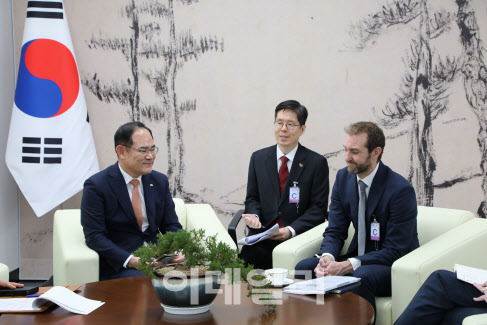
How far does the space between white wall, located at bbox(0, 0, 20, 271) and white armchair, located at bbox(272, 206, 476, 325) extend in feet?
9.89

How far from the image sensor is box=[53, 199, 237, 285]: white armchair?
3.60 m

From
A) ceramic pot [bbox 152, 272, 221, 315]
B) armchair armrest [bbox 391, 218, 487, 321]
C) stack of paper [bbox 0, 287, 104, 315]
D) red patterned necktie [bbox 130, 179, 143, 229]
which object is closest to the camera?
ceramic pot [bbox 152, 272, 221, 315]

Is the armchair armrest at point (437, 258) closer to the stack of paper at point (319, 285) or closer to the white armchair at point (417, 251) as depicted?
the white armchair at point (417, 251)

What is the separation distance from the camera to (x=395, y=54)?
5.59m

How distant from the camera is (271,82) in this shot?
569 centimetres

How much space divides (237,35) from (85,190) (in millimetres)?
2492

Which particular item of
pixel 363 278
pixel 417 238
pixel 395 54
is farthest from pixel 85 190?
pixel 395 54

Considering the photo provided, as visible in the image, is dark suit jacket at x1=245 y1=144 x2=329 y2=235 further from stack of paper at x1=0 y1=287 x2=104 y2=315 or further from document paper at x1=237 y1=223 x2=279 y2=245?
stack of paper at x1=0 y1=287 x2=104 y2=315

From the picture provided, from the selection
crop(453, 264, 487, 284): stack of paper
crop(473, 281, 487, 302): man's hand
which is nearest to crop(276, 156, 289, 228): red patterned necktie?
crop(453, 264, 487, 284): stack of paper

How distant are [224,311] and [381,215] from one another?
153cm

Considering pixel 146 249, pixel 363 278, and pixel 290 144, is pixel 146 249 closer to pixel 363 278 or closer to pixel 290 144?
pixel 363 278

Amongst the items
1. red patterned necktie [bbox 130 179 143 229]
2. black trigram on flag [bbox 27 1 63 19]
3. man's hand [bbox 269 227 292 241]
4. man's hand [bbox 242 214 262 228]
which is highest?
black trigram on flag [bbox 27 1 63 19]

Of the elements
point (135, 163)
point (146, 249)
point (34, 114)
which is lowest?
point (146, 249)

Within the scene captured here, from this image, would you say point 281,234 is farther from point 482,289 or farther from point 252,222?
point 482,289
